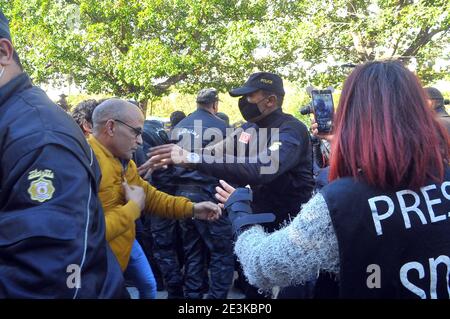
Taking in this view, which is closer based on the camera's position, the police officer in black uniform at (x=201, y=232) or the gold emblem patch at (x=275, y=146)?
the gold emblem patch at (x=275, y=146)

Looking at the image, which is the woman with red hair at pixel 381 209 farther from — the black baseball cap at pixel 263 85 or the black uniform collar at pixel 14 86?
the black baseball cap at pixel 263 85

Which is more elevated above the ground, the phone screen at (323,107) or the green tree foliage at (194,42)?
the green tree foliage at (194,42)

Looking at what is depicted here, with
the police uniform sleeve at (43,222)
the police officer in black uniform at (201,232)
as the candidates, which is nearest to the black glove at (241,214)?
the police uniform sleeve at (43,222)

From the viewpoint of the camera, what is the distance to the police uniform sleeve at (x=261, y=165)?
310 centimetres

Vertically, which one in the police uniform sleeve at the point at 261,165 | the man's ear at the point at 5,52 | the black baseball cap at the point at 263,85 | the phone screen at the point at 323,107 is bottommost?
the man's ear at the point at 5,52

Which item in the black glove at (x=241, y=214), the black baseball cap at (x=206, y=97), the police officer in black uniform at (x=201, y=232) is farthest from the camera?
the black baseball cap at (x=206, y=97)

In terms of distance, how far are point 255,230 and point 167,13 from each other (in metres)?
13.3

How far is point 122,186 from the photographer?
9.31ft

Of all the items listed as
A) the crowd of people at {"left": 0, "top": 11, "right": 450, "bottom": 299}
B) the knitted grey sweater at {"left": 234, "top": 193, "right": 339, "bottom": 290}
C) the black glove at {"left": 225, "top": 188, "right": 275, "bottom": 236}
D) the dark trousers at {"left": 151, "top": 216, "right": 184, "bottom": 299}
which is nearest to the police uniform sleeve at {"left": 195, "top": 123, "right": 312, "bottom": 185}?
the crowd of people at {"left": 0, "top": 11, "right": 450, "bottom": 299}

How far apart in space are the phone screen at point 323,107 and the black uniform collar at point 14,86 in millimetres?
2147

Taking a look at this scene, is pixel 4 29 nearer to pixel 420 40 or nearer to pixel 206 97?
pixel 206 97

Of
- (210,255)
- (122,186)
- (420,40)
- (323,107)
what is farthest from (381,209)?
(420,40)

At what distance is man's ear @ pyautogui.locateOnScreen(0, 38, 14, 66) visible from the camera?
145 cm

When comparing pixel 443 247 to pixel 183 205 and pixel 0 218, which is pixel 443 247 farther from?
pixel 183 205
